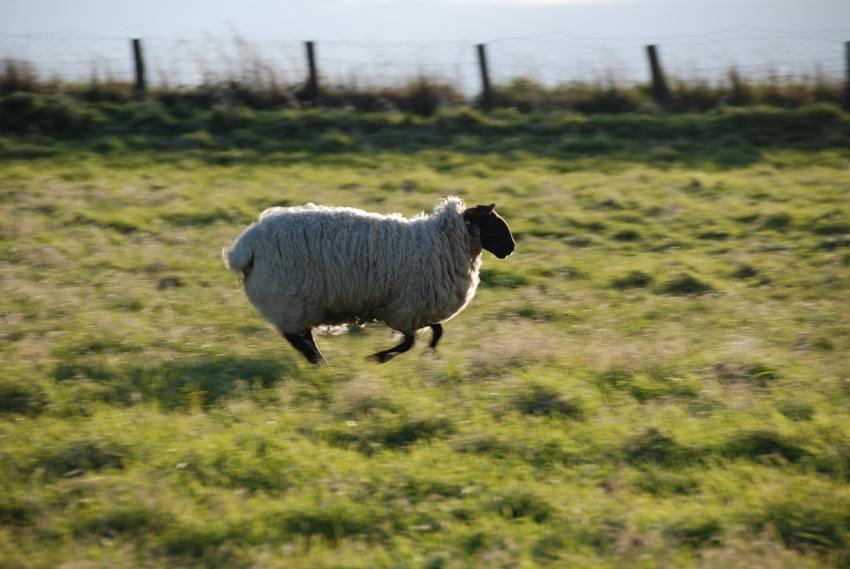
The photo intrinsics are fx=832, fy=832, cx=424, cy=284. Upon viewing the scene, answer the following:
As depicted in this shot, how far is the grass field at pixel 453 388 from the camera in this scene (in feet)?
14.1

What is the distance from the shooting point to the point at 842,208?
37.3 feet

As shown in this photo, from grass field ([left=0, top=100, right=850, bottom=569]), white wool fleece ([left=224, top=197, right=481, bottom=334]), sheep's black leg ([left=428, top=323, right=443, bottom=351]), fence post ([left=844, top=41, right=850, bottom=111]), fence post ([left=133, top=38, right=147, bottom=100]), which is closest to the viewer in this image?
grass field ([left=0, top=100, right=850, bottom=569])

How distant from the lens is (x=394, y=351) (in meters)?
6.94

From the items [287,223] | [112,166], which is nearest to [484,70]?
[112,166]

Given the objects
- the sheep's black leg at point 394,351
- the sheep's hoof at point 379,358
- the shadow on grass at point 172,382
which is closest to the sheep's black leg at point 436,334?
the sheep's black leg at point 394,351

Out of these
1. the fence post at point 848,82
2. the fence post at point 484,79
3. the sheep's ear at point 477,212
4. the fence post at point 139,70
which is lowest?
the sheep's ear at point 477,212

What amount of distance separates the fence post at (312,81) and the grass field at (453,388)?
3.72m

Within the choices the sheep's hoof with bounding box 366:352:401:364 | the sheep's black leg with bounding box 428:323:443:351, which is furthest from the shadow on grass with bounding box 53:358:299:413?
the sheep's black leg with bounding box 428:323:443:351

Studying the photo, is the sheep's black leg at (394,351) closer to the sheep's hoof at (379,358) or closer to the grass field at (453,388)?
the sheep's hoof at (379,358)

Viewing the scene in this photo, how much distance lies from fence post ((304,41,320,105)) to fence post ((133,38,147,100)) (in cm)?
315

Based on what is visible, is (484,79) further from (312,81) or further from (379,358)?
(379,358)

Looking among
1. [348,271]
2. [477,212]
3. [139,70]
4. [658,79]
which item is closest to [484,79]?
[658,79]

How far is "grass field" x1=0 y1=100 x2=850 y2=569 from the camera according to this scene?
14.1 feet

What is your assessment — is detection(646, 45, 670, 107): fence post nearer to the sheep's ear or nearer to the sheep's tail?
the sheep's ear
